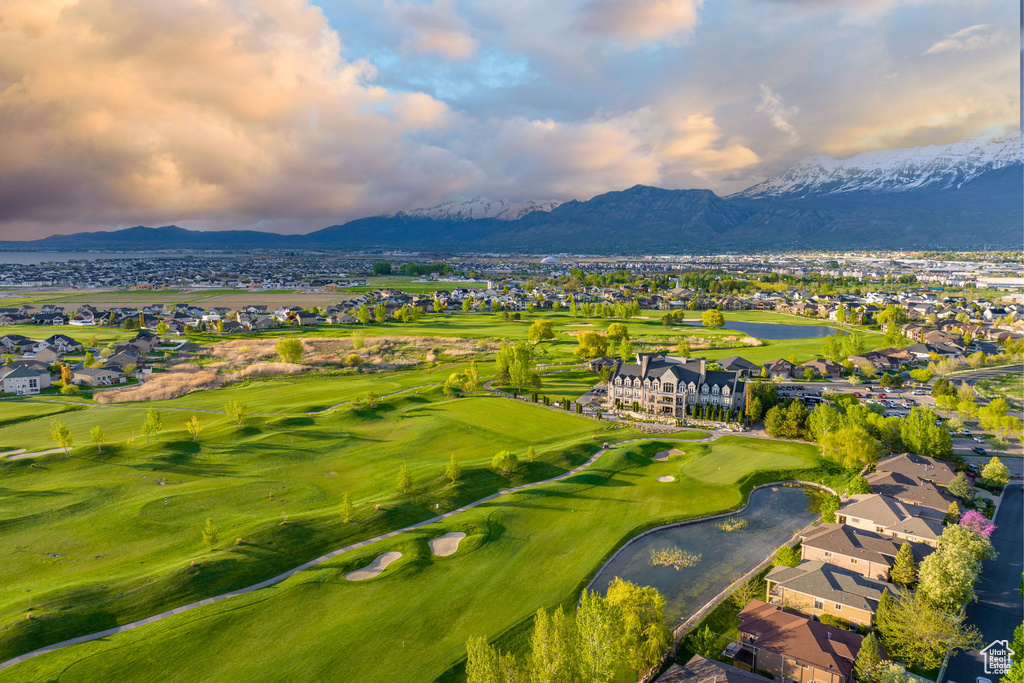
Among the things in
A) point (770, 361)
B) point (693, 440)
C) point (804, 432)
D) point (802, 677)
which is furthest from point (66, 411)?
point (770, 361)

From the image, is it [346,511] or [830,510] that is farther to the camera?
[830,510]

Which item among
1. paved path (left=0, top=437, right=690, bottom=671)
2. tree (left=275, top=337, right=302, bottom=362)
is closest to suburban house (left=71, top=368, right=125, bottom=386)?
tree (left=275, top=337, right=302, bottom=362)

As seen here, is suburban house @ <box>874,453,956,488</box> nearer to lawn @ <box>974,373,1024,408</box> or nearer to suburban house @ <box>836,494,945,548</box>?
suburban house @ <box>836,494,945,548</box>

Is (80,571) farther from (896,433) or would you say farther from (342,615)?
(896,433)

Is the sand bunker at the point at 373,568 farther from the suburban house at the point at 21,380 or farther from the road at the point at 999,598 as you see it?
the suburban house at the point at 21,380

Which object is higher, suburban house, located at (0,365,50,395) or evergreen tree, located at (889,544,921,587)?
suburban house, located at (0,365,50,395)

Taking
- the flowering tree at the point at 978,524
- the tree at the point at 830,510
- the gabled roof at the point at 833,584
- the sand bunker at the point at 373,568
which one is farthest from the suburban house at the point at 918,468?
the sand bunker at the point at 373,568

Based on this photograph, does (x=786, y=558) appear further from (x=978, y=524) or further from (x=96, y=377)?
(x=96, y=377)

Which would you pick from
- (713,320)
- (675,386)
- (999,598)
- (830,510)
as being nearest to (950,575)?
(999,598)
